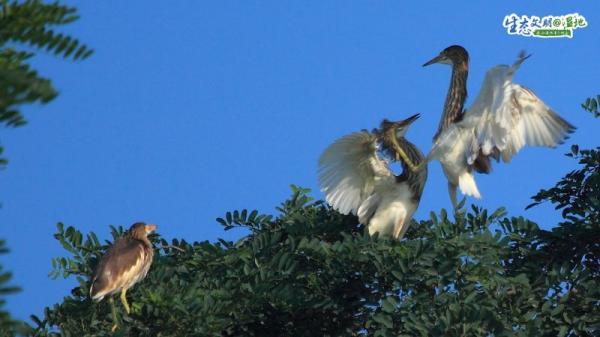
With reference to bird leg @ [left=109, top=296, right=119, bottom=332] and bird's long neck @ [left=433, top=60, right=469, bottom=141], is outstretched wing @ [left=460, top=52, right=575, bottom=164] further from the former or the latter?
bird leg @ [left=109, top=296, right=119, bottom=332]

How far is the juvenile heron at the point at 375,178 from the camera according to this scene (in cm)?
920

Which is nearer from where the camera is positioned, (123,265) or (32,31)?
(32,31)

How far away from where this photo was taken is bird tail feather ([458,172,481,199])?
901 centimetres

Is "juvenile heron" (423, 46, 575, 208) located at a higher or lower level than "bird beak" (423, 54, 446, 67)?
lower

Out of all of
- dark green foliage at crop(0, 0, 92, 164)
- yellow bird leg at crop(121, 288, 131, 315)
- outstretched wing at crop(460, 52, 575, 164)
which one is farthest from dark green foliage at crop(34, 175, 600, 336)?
dark green foliage at crop(0, 0, 92, 164)

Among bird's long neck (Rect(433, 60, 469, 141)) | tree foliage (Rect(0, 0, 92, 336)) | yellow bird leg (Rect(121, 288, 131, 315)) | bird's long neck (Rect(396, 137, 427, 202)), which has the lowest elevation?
tree foliage (Rect(0, 0, 92, 336))

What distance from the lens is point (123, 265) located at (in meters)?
7.55

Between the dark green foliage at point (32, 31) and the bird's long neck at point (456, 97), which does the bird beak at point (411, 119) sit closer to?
the bird's long neck at point (456, 97)

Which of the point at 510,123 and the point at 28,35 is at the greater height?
the point at 510,123

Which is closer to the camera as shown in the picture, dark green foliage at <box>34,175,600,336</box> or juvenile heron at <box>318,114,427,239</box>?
dark green foliage at <box>34,175,600,336</box>

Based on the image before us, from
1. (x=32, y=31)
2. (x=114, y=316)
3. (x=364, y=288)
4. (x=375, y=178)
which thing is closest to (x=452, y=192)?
(x=375, y=178)

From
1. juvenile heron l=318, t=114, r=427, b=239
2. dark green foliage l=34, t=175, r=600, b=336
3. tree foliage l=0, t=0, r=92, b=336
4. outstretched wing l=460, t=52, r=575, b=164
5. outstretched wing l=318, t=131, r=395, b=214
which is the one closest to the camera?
tree foliage l=0, t=0, r=92, b=336

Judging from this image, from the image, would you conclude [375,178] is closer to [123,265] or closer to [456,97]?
[456,97]

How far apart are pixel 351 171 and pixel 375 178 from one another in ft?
0.76
